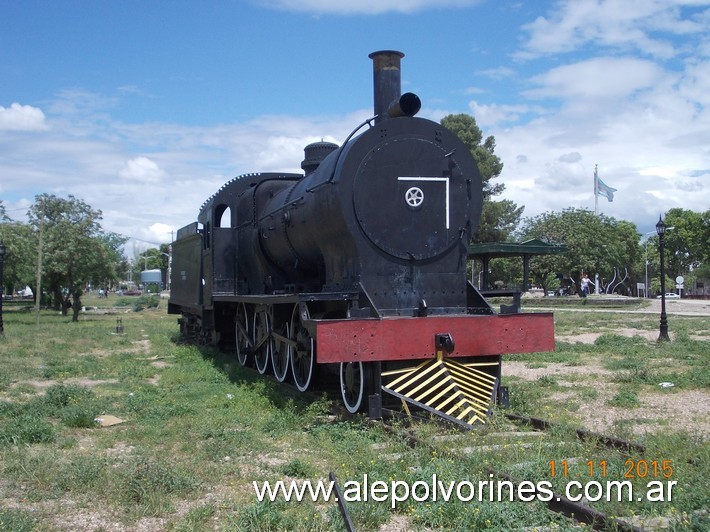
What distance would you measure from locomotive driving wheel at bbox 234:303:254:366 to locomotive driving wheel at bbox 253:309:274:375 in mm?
304

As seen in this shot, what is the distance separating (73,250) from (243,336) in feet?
68.9

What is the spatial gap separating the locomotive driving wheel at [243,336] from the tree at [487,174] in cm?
2922

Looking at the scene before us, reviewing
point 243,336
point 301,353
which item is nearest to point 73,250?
point 243,336

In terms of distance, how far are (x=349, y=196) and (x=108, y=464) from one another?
149 inches

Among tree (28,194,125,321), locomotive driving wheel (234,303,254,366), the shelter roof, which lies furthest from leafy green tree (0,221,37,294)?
the shelter roof

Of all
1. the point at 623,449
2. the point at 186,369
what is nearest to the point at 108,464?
the point at 623,449

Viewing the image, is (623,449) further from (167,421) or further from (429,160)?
(167,421)

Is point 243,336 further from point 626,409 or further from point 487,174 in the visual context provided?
point 487,174

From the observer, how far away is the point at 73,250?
31.0m

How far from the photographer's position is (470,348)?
7668 millimetres

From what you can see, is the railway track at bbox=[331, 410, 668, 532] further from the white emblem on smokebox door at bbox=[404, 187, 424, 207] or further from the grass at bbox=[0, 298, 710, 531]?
the white emblem on smokebox door at bbox=[404, 187, 424, 207]

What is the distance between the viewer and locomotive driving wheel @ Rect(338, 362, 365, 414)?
308 inches

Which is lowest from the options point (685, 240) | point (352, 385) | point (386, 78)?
point (352, 385)

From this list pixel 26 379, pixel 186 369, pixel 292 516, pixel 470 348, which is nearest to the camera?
pixel 292 516
